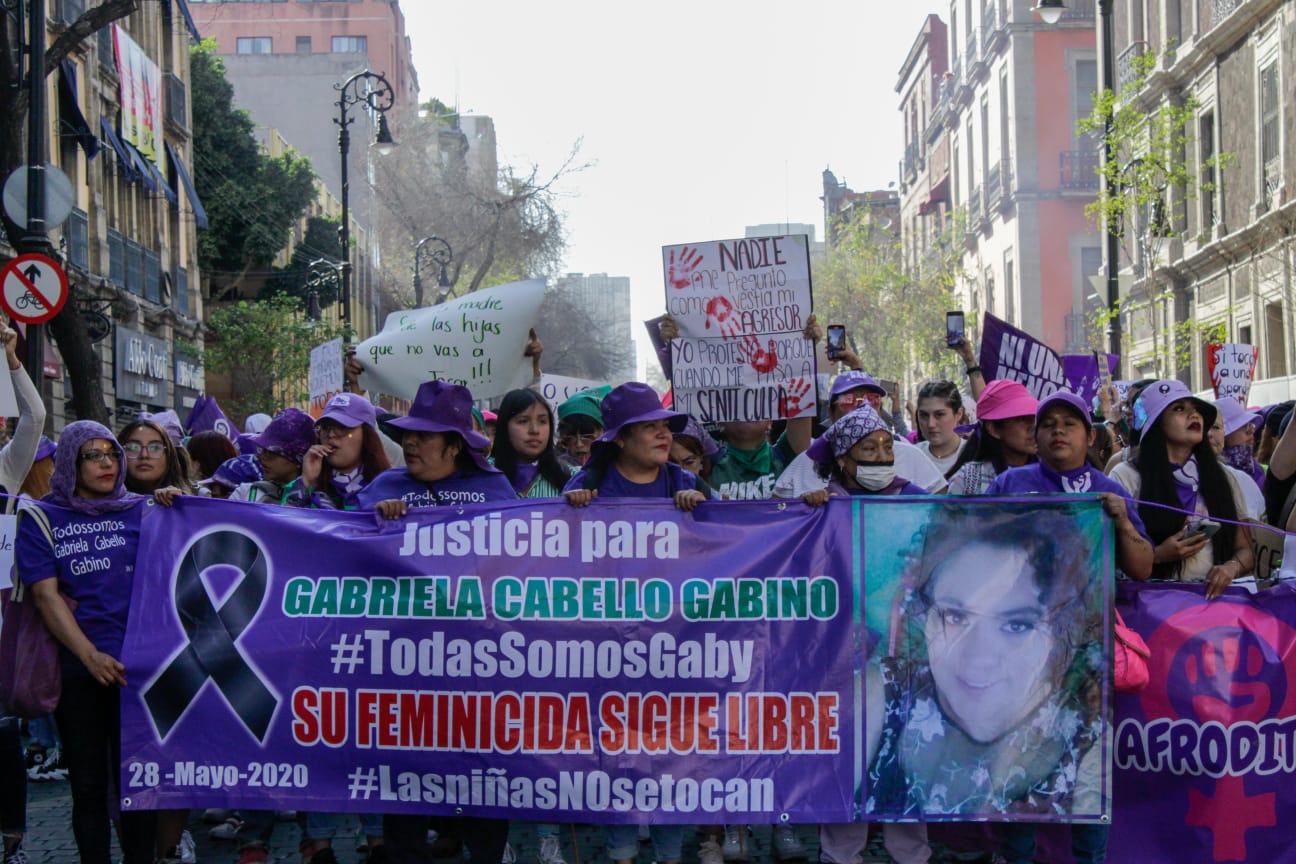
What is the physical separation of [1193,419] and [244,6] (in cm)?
8165

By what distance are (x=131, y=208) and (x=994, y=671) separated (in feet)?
97.2

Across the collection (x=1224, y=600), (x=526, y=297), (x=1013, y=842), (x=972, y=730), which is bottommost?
(x=1013, y=842)

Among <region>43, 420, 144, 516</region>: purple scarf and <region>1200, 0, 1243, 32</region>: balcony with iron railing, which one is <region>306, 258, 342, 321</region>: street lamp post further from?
<region>43, 420, 144, 516</region>: purple scarf

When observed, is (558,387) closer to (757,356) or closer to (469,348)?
(469,348)

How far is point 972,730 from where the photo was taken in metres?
5.48

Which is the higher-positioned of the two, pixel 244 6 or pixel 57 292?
pixel 244 6

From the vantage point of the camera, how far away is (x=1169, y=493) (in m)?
6.00

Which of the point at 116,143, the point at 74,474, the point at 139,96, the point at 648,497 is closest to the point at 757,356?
the point at 648,497

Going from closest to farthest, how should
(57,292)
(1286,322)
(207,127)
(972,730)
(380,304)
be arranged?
(972,730) < (57,292) < (1286,322) < (207,127) < (380,304)

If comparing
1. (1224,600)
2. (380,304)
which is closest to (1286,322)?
(1224,600)

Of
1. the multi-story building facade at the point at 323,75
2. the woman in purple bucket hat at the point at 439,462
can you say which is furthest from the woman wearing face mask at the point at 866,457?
the multi-story building facade at the point at 323,75

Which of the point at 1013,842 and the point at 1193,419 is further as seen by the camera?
the point at 1193,419

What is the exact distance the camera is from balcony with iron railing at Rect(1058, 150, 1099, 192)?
43531 millimetres

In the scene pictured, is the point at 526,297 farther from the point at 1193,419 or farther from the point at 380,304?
the point at 380,304
